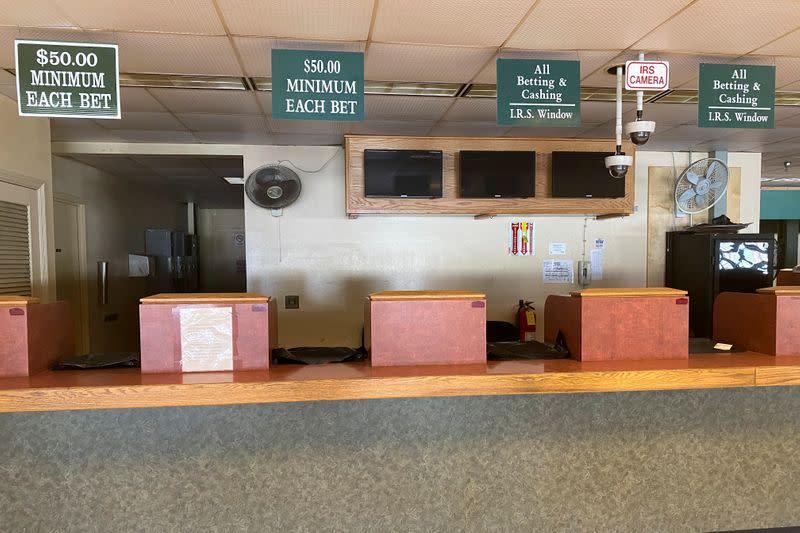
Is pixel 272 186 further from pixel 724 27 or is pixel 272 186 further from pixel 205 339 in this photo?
pixel 724 27

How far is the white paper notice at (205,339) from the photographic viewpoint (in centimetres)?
177

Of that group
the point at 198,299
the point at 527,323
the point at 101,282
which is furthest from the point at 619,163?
the point at 101,282

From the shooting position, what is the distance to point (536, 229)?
15.4ft

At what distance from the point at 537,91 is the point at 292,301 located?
9.35 ft

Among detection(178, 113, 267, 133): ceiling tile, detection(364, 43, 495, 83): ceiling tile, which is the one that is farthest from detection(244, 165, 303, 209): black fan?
detection(364, 43, 495, 83): ceiling tile

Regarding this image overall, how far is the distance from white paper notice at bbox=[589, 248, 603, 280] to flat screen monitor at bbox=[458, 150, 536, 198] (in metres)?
1.35

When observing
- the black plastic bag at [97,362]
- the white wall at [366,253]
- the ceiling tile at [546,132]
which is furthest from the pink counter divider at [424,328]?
the white wall at [366,253]

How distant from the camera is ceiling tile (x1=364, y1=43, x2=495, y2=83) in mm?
2451

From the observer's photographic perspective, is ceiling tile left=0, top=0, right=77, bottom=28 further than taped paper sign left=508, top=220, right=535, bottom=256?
No

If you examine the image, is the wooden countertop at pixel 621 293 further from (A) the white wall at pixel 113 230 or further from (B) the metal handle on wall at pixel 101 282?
(B) the metal handle on wall at pixel 101 282

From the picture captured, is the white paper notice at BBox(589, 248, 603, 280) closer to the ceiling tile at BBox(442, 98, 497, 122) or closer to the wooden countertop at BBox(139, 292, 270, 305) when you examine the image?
the ceiling tile at BBox(442, 98, 497, 122)

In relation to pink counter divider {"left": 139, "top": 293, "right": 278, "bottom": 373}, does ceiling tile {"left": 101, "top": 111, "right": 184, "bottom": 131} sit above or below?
above

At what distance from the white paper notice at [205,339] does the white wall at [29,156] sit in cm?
222

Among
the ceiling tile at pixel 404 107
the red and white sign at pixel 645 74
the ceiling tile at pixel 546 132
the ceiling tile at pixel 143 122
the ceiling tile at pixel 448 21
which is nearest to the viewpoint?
the ceiling tile at pixel 448 21
